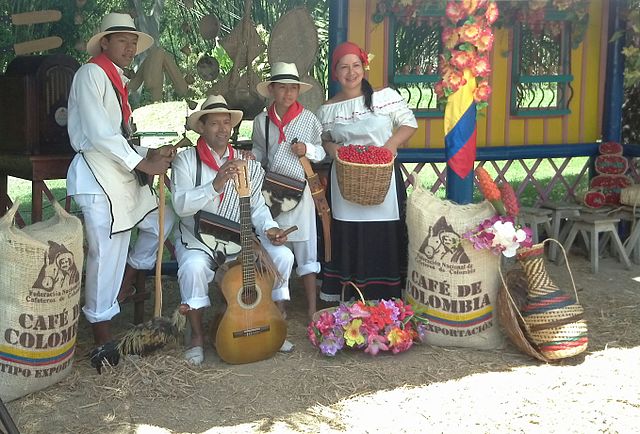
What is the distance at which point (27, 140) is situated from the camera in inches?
212

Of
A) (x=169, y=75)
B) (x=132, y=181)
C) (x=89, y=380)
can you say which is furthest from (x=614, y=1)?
(x=89, y=380)

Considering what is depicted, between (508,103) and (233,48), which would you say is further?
(508,103)

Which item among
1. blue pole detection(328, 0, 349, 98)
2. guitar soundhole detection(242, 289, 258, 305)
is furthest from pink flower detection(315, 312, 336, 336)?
blue pole detection(328, 0, 349, 98)

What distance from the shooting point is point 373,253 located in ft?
19.1

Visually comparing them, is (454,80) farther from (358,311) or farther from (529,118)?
(529,118)

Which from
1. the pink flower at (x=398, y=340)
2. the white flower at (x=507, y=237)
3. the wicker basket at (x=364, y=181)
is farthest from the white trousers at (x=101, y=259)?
the white flower at (x=507, y=237)

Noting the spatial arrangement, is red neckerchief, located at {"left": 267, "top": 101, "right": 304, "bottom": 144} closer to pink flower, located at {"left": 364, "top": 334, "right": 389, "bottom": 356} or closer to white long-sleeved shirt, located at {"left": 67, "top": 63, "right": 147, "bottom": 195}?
white long-sleeved shirt, located at {"left": 67, "top": 63, "right": 147, "bottom": 195}

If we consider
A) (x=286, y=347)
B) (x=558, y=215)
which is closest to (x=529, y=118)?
(x=558, y=215)

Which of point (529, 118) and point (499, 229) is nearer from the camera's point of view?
point (499, 229)

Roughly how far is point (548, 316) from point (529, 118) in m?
3.39

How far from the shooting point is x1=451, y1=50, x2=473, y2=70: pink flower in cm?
558

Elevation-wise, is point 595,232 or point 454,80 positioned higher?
point 454,80

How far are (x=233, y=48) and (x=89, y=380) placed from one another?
3.10m

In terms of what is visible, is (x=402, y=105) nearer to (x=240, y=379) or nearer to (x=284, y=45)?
(x=284, y=45)
